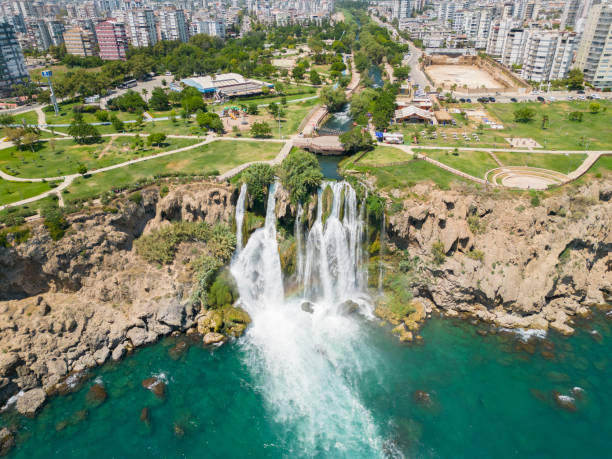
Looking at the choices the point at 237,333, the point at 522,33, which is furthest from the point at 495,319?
the point at 522,33

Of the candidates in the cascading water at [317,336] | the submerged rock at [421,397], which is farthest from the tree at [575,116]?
the submerged rock at [421,397]

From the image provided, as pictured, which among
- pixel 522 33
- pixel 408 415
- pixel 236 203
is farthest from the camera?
pixel 522 33

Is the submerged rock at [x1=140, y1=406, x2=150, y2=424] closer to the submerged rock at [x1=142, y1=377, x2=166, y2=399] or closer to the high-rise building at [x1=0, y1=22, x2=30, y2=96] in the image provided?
the submerged rock at [x1=142, y1=377, x2=166, y2=399]

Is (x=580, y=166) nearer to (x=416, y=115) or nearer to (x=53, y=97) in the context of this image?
(x=416, y=115)

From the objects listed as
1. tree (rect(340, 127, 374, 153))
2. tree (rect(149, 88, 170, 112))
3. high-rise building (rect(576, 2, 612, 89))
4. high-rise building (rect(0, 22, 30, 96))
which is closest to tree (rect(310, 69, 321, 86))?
tree (rect(149, 88, 170, 112))

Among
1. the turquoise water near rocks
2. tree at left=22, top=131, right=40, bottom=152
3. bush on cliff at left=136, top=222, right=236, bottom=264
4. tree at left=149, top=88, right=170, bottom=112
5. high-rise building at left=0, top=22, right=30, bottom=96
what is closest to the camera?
the turquoise water near rocks

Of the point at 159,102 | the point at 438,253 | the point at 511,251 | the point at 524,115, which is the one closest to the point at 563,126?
the point at 524,115
